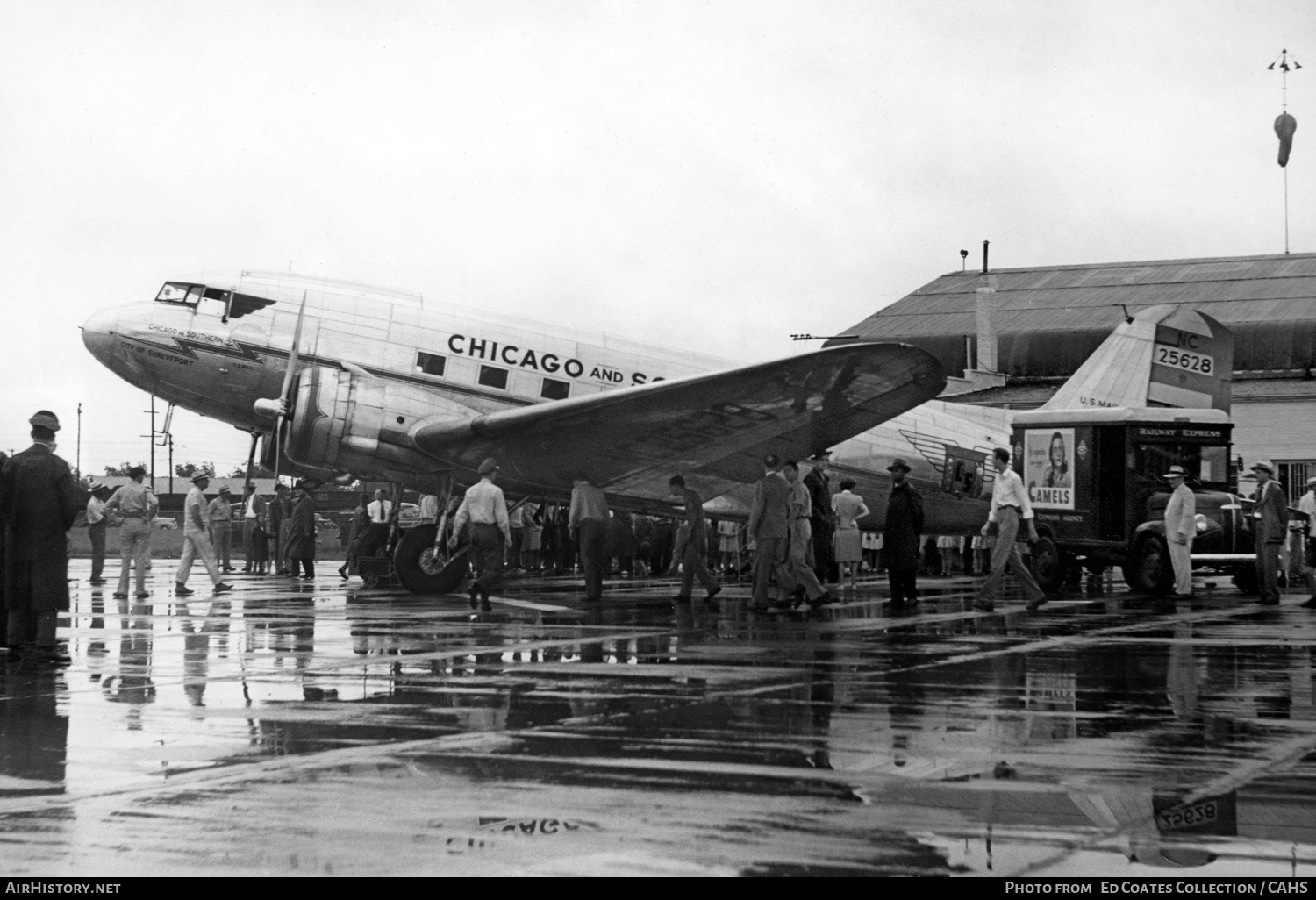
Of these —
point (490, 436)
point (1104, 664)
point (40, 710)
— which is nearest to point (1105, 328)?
point (490, 436)

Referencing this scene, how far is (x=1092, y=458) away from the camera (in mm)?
19078

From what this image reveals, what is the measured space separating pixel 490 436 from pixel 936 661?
8.79 metres

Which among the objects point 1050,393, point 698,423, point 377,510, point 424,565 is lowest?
point 424,565

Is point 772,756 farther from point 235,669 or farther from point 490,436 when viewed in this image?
point 490,436

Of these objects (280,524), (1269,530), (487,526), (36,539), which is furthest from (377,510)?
(1269,530)

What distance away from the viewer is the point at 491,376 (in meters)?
18.7

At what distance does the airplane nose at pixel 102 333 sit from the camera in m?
18.8

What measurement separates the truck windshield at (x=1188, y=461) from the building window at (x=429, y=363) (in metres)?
9.53

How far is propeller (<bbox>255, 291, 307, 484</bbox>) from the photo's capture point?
58.0 feet

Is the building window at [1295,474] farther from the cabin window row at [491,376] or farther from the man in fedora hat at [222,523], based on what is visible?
the man in fedora hat at [222,523]

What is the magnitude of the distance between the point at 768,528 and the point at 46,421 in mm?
7045

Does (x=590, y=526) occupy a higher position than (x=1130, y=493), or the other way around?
(x=1130, y=493)

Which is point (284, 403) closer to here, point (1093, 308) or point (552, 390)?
point (552, 390)

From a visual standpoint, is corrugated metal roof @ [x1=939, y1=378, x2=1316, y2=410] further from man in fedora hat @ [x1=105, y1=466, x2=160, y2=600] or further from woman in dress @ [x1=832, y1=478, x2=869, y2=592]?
man in fedora hat @ [x1=105, y1=466, x2=160, y2=600]
